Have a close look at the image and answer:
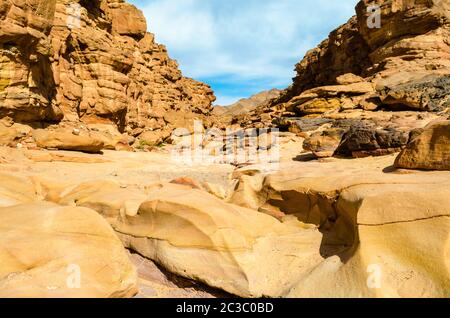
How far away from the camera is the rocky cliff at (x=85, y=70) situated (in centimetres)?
1048

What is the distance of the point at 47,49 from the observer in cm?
1163

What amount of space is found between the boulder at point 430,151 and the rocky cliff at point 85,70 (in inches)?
452

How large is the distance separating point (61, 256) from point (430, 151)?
5.17 meters

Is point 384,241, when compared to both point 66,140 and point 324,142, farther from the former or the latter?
point 66,140

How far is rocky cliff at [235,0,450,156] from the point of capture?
989 cm

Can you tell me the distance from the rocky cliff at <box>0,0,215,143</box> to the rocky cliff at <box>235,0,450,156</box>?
27.3ft

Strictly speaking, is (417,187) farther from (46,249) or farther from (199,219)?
(46,249)

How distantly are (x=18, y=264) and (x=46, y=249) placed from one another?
0.25m

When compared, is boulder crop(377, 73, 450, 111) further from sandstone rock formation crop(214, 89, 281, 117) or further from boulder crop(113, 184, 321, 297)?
sandstone rock formation crop(214, 89, 281, 117)

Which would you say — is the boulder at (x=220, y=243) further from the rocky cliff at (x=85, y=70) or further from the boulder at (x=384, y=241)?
the rocky cliff at (x=85, y=70)

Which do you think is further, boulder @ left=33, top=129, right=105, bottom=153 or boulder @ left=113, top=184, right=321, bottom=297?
boulder @ left=33, top=129, right=105, bottom=153

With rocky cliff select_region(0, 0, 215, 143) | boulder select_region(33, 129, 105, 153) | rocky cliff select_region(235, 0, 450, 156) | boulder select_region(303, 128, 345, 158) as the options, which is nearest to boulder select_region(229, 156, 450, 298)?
rocky cliff select_region(235, 0, 450, 156)
